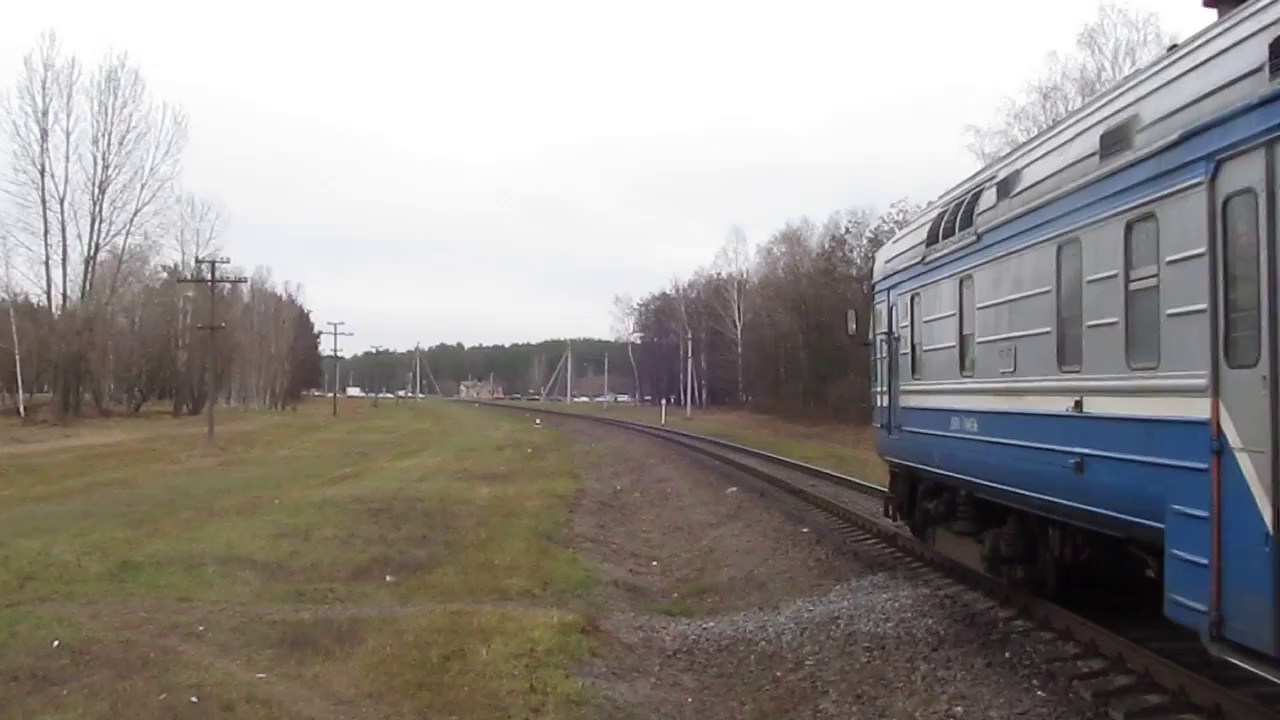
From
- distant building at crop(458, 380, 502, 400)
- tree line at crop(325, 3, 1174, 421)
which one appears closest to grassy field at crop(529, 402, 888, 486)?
tree line at crop(325, 3, 1174, 421)

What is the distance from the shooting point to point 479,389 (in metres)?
178

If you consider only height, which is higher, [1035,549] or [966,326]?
[966,326]

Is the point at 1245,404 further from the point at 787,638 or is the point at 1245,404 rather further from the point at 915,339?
the point at 915,339

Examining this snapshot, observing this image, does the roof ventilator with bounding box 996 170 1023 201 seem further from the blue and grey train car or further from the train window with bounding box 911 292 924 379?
the train window with bounding box 911 292 924 379

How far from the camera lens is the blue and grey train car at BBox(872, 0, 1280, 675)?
5.07 meters

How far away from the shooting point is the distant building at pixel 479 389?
578ft

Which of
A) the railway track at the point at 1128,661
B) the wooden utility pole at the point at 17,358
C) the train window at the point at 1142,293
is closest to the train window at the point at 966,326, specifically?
the railway track at the point at 1128,661

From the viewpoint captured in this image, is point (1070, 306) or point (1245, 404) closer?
point (1245, 404)

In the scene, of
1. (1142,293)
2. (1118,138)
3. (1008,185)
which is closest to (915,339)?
(1008,185)

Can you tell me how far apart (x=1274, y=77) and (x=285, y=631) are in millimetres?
8235

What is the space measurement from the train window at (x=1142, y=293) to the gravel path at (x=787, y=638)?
2.07m

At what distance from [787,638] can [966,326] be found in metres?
2.86

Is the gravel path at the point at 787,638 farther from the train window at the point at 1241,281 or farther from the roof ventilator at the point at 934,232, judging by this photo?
the roof ventilator at the point at 934,232

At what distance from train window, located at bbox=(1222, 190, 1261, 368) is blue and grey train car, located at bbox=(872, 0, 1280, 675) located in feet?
0.03
